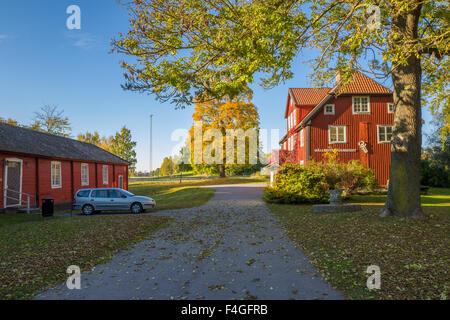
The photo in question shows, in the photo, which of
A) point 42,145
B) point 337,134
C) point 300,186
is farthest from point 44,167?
point 337,134

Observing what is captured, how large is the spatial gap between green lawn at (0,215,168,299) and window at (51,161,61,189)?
11177 mm

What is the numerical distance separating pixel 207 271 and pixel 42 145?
2024cm

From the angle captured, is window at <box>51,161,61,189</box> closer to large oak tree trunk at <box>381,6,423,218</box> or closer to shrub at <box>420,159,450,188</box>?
large oak tree trunk at <box>381,6,423,218</box>

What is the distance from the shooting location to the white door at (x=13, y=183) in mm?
15852

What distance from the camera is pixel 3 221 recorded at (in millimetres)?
13148

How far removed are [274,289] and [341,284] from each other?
125cm

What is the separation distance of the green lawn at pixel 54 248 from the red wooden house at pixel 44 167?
8.11 meters

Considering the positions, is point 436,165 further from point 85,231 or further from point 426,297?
point 85,231

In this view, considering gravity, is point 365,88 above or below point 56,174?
above

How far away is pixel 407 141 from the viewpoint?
9.12 meters

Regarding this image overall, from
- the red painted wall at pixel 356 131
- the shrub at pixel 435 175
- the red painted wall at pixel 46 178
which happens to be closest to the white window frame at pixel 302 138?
the red painted wall at pixel 356 131

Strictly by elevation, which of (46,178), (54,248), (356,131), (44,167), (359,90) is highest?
(359,90)

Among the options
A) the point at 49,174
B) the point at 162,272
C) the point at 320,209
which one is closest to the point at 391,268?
the point at 162,272

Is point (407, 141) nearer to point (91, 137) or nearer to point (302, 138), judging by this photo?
point (302, 138)
